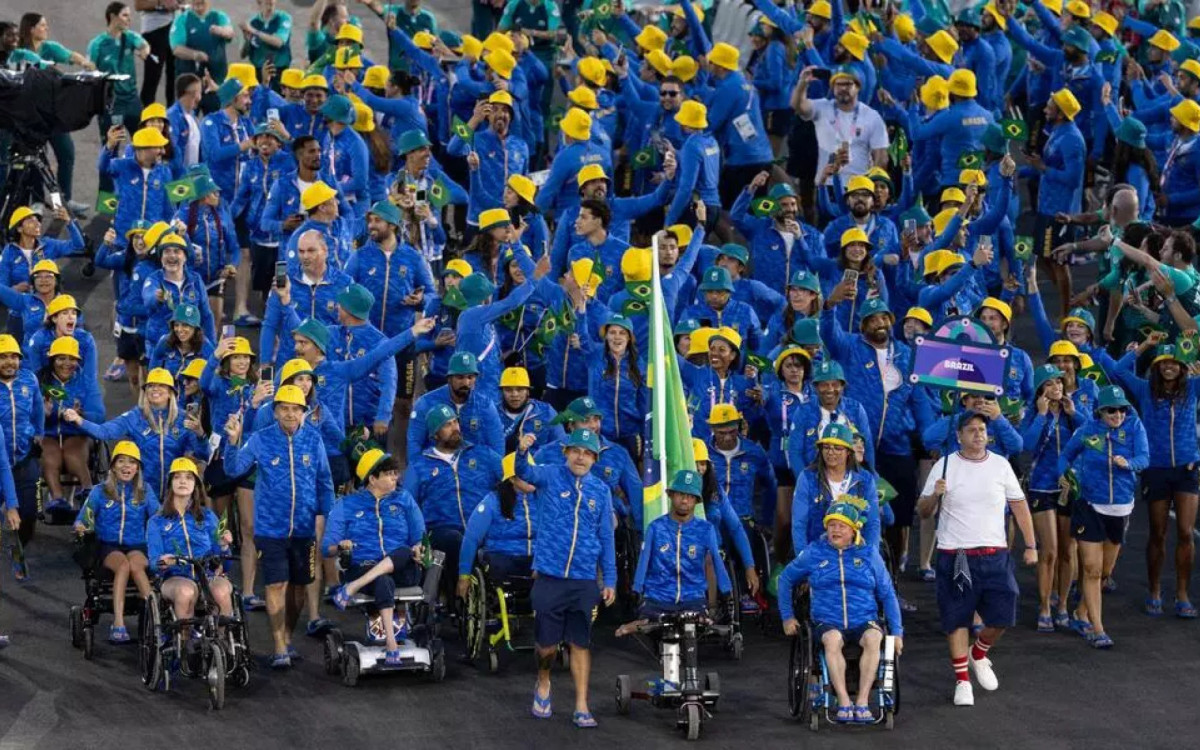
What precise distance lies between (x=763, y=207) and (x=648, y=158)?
276 centimetres

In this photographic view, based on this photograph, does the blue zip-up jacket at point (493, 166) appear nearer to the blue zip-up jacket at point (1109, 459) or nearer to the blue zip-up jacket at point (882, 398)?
the blue zip-up jacket at point (882, 398)

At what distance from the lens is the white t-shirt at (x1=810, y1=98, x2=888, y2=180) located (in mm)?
25250

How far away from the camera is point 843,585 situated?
1683 cm

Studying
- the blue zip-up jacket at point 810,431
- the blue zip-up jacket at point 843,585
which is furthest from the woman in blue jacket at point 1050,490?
the blue zip-up jacket at point 843,585

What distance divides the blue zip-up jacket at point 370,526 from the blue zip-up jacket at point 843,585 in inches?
107

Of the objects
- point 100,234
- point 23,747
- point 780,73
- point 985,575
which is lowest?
point 23,747

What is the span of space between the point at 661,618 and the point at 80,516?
4.30 meters

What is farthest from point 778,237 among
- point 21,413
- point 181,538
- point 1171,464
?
point 181,538

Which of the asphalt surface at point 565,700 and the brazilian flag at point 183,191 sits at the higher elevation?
the brazilian flag at point 183,191

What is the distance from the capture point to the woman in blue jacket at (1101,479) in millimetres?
18750

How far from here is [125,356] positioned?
72.7 feet

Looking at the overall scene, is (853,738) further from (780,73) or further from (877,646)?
(780,73)

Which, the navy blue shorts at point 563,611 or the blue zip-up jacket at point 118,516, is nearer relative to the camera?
the navy blue shorts at point 563,611

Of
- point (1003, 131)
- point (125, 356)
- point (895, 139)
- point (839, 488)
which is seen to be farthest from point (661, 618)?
point (895, 139)
